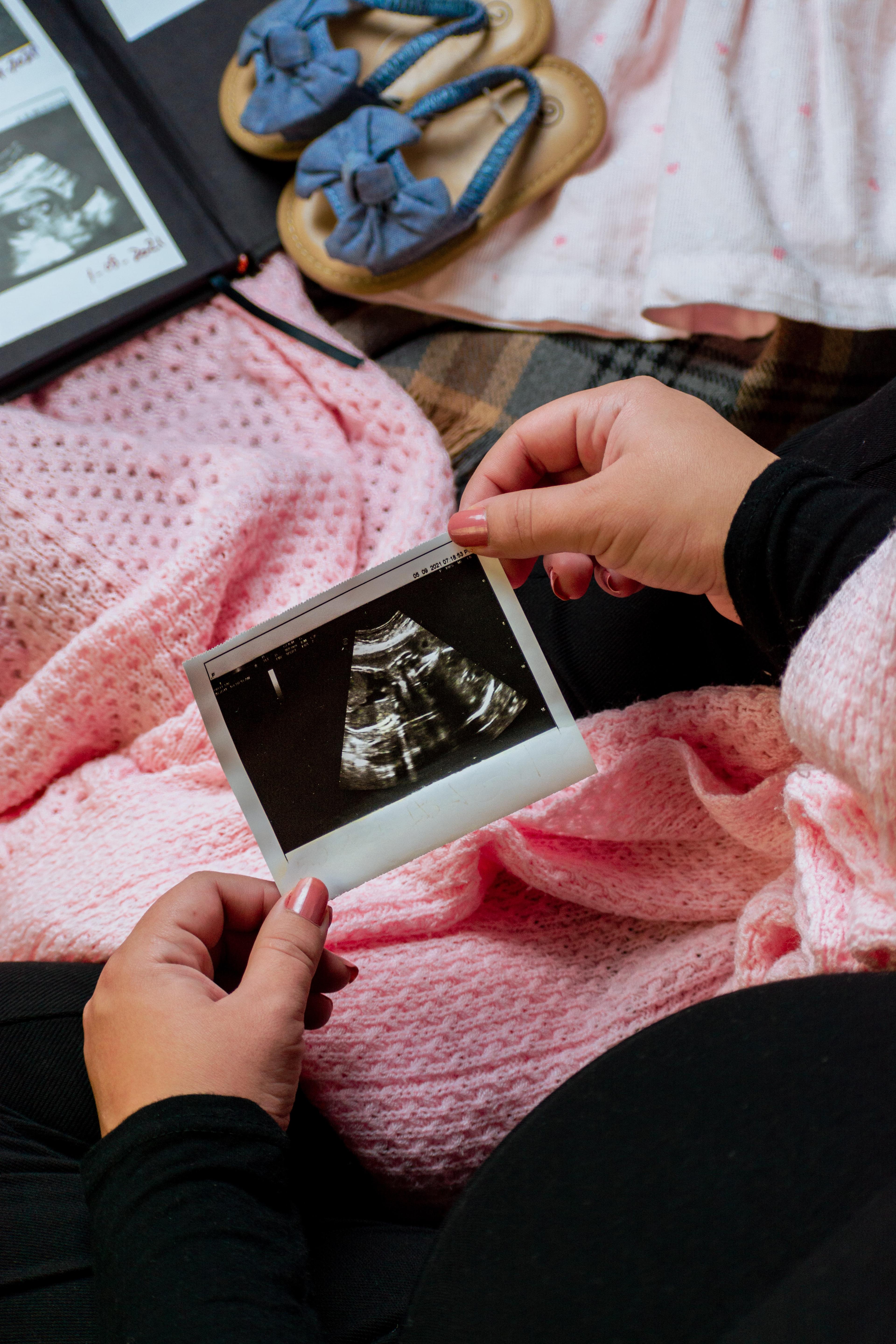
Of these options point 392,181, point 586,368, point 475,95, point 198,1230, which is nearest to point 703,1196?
point 198,1230

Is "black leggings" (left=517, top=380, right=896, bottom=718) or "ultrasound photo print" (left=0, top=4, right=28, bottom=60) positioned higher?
"ultrasound photo print" (left=0, top=4, right=28, bottom=60)

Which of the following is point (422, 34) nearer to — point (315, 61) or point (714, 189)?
point (315, 61)

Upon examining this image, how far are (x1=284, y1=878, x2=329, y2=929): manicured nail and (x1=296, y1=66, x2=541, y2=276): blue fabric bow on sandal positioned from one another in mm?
663

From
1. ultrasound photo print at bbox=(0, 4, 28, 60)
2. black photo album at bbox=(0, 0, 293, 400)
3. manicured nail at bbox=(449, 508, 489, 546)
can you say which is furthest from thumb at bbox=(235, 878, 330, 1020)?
ultrasound photo print at bbox=(0, 4, 28, 60)

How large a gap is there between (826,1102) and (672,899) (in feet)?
1.00

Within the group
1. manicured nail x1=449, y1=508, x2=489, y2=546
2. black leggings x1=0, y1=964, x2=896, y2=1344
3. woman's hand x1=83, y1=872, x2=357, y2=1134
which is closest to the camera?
black leggings x1=0, y1=964, x2=896, y2=1344

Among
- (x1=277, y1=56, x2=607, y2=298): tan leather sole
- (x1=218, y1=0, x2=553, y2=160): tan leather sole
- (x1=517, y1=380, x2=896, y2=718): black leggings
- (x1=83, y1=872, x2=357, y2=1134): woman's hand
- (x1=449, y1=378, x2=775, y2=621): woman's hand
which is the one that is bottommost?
(x1=517, y1=380, x2=896, y2=718): black leggings

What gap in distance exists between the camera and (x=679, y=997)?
0.61 m

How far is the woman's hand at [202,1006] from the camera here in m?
0.46

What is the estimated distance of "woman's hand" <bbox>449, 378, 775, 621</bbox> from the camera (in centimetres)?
52

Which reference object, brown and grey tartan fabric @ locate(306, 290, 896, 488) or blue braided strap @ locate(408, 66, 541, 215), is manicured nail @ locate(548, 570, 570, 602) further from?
blue braided strap @ locate(408, 66, 541, 215)

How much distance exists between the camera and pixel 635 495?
0.53 metres

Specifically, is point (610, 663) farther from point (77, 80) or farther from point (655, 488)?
point (77, 80)

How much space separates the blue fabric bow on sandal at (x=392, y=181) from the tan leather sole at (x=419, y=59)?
0.04 m
